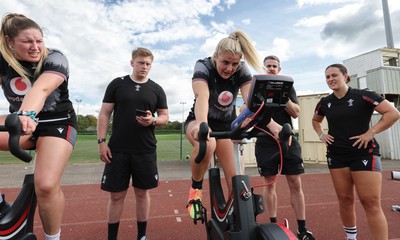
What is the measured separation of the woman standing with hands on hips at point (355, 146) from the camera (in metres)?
2.75

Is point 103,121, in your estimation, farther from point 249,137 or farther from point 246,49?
point 249,137

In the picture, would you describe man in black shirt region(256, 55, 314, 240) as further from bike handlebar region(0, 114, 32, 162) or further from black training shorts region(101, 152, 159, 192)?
bike handlebar region(0, 114, 32, 162)

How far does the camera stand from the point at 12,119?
134 cm

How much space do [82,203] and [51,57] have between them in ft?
14.2

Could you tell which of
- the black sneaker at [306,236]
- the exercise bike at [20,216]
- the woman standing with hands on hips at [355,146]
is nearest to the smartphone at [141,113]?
the exercise bike at [20,216]

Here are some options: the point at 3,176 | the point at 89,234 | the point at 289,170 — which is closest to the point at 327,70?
the point at 289,170

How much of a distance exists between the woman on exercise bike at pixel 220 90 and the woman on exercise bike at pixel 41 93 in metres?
1.09

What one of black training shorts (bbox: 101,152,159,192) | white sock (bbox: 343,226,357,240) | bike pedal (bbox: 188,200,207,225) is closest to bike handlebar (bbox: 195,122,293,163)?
bike pedal (bbox: 188,200,207,225)

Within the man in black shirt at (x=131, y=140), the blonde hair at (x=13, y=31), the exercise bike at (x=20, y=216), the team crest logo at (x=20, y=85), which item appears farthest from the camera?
the man in black shirt at (x=131, y=140)

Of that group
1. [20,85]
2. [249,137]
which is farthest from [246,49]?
[20,85]

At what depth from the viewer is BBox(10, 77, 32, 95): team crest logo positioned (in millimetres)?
2111

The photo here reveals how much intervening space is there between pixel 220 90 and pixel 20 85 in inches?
67.6

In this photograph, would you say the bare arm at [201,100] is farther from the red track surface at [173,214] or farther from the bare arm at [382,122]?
the red track surface at [173,214]

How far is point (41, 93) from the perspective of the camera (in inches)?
70.9
